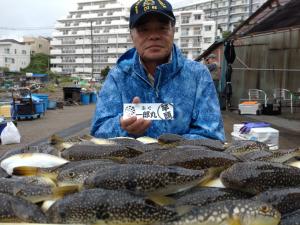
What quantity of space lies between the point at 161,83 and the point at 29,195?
2.00m

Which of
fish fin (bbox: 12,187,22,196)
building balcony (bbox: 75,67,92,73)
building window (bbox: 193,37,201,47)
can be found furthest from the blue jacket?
building balcony (bbox: 75,67,92,73)

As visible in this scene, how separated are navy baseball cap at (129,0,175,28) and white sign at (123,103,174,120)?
0.69 metres

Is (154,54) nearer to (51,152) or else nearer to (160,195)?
(51,152)

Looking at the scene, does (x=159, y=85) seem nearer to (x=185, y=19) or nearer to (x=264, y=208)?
(x=264, y=208)

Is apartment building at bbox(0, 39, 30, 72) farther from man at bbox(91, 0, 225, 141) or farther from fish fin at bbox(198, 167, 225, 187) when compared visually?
fish fin at bbox(198, 167, 225, 187)

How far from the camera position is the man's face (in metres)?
3.35

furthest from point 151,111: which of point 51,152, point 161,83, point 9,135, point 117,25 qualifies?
point 117,25

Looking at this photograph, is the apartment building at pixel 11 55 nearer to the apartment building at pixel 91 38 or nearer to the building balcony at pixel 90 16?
the apartment building at pixel 91 38

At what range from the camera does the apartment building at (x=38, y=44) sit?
412 feet

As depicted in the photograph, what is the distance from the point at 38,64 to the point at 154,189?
11167 centimetres

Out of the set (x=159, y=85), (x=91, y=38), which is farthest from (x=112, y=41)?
(x=159, y=85)

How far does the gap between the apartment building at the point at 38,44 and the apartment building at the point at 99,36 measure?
8498mm

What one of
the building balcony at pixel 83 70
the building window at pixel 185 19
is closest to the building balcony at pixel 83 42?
the building balcony at pixel 83 70

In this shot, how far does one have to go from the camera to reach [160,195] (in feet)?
5.55
